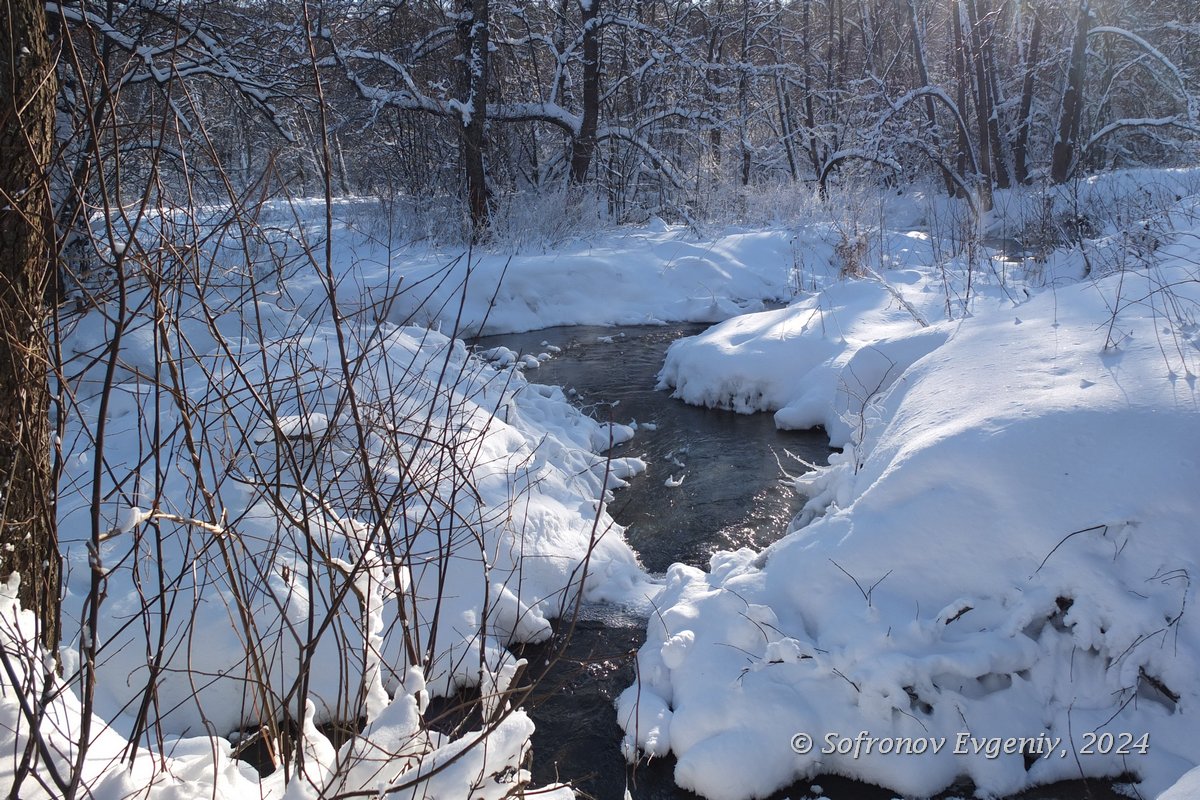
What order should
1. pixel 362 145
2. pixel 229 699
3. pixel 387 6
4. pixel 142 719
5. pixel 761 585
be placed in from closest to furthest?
1. pixel 142 719
2. pixel 229 699
3. pixel 761 585
4. pixel 387 6
5. pixel 362 145

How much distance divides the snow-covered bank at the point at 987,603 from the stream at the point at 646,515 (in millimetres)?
123

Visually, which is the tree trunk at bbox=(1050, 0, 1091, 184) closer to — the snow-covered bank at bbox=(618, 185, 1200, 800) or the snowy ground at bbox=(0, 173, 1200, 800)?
the snowy ground at bbox=(0, 173, 1200, 800)

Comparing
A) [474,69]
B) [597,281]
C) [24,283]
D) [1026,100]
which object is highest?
[474,69]

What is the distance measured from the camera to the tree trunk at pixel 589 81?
43.5 feet

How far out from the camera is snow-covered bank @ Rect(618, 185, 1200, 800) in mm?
2596

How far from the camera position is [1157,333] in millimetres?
3461

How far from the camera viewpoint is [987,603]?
2.87 metres

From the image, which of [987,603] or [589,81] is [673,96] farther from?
[987,603]

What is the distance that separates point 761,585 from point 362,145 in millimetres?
17234

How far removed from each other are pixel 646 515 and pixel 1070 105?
14547 millimetres

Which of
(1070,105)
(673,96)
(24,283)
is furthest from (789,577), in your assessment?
(1070,105)

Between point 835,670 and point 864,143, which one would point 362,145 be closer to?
point 864,143

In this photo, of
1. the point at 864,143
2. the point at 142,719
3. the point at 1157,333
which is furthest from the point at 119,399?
the point at 864,143

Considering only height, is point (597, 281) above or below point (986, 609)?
above
